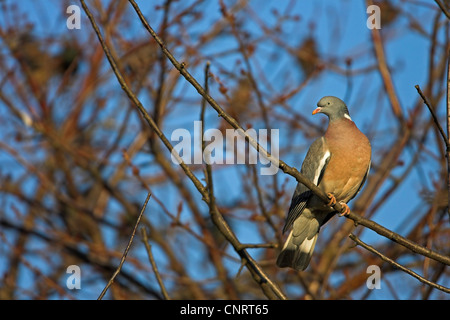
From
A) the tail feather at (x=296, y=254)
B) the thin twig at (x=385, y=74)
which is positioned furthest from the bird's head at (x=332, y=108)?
the thin twig at (x=385, y=74)

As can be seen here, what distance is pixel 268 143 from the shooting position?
4.45 metres

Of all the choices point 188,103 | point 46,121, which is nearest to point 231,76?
point 188,103

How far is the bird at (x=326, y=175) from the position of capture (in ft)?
11.7

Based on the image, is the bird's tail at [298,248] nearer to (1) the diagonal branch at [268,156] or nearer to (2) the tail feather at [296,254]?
(2) the tail feather at [296,254]

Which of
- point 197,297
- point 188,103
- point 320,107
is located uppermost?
point 188,103

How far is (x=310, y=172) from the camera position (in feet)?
12.1

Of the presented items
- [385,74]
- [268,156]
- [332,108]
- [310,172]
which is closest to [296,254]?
[310,172]

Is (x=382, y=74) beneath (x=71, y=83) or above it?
beneath

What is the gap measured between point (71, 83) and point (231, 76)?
3013 millimetres

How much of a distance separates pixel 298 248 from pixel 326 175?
21.0 inches

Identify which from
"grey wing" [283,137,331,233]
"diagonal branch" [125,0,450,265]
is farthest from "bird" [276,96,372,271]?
"diagonal branch" [125,0,450,265]

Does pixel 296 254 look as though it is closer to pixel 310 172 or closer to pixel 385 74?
pixel 310 172
